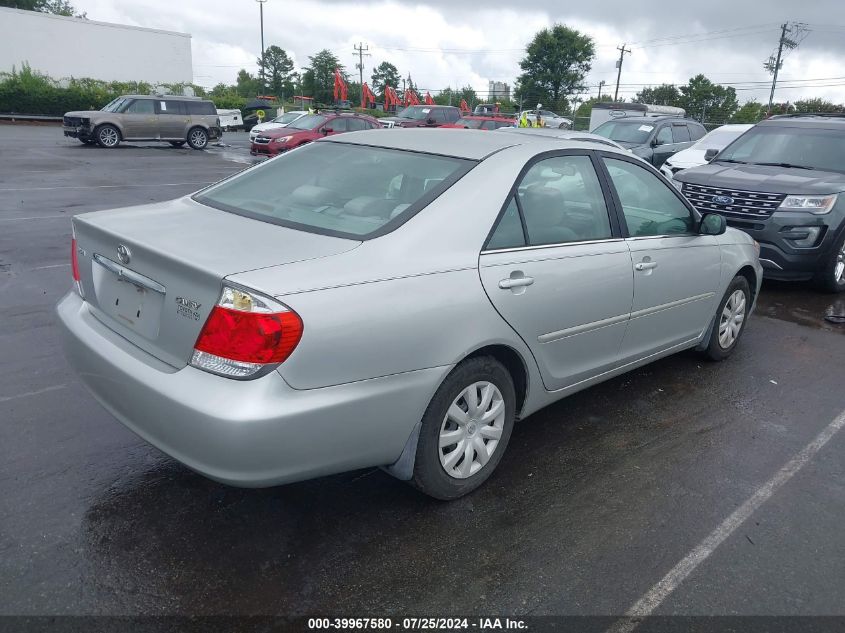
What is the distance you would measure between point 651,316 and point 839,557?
1.65 m

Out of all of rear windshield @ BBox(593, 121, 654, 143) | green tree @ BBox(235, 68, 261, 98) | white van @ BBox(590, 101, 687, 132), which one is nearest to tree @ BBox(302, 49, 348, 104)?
green tree @ BBox(235, 68, 261, 98)

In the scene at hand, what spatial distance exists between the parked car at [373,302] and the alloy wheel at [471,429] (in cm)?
1

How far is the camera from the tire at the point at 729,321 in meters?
5.11

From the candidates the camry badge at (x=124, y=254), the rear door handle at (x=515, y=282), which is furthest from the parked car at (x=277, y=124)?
the rear door handle at (x=515, y=282)

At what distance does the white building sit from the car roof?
158ft

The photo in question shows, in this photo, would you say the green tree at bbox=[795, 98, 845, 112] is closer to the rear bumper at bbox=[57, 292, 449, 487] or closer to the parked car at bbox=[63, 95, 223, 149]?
the parked car at bbox=[63, 95, 223, 149]

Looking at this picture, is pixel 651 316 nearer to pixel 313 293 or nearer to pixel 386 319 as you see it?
pixel 386 319

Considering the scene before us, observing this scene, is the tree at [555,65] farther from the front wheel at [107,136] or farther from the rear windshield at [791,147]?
the rear windshield at [791,147]

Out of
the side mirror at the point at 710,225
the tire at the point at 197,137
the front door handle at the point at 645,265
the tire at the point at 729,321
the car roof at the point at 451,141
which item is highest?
the car roof at the point at 451,141

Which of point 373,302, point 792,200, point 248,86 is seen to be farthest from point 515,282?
point 248,86

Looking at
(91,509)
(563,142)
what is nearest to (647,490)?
(563,142)

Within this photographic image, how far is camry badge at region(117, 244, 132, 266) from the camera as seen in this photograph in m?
2.91

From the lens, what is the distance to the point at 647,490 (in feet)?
11.4

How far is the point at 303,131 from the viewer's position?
2178 cm
